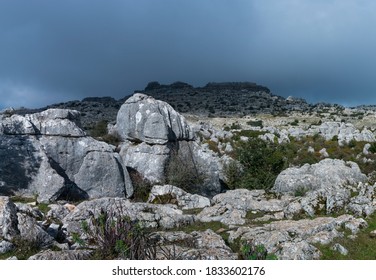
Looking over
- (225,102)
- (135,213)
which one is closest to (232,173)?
(135,213)

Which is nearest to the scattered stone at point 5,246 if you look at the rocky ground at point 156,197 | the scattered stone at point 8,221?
the rocky ground at point 156,197

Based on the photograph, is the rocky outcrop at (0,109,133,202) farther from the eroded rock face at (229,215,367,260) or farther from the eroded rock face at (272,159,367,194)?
the eroded rock face at (229,215,367,260)

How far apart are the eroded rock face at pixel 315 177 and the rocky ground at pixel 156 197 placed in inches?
2.5

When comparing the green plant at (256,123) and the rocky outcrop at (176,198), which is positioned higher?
the green plant at (256,123)

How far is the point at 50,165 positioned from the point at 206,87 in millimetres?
99274

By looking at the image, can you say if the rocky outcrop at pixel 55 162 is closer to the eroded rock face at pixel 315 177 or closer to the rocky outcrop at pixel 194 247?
the eroded rock face at pixel 315 177

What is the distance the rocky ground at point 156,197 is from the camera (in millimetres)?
9531

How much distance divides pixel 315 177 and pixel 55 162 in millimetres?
13807

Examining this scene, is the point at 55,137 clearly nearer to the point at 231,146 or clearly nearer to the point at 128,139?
the point at 128,139

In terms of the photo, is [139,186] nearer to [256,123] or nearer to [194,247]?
[194,247]

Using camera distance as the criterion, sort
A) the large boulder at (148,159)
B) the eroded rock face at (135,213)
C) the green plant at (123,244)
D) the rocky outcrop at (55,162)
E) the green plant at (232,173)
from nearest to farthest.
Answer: the green plant at (123,244), the eroded rock face at (135,213), the rocky outcrop at (55,162), the large boulder at (148,159), the green plant at (232,173)

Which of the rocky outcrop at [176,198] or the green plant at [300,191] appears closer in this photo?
the rocky outcrop at [176,198]

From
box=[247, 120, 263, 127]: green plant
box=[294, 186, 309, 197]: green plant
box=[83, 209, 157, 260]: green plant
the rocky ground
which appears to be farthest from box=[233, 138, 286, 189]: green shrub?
box=[247, 120, 263, 127]: green plant

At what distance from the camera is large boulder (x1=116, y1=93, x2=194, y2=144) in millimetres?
25953
